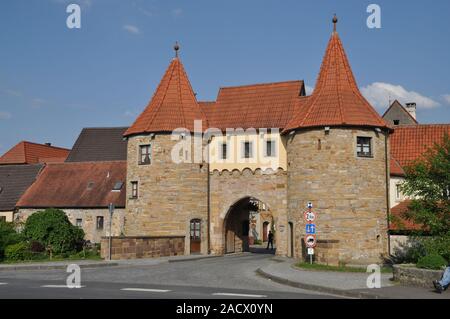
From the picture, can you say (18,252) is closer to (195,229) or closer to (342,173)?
(195,229)

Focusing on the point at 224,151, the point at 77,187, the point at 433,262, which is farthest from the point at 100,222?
the point at 433,262

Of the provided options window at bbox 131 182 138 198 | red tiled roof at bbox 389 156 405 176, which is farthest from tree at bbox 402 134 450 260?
window at bbox 131 182 138 198

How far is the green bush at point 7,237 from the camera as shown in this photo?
25.4 metres

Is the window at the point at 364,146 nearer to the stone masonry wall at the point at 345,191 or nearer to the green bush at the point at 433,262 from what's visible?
the stone masonry wall at the point at 345,191

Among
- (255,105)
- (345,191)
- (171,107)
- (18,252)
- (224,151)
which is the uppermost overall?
(255,105)

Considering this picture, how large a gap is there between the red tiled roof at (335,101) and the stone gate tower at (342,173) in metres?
0.05

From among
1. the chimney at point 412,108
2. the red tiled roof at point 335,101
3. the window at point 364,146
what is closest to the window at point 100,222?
the red tiled roof at point 335,101

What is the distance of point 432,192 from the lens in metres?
19.7

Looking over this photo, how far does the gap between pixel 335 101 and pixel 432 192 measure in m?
9.04

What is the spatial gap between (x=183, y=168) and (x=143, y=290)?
52.9ft

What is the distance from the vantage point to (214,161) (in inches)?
1257

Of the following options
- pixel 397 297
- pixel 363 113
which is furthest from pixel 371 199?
pixel 397 297

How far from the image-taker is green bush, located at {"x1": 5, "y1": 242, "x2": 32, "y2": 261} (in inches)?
988
